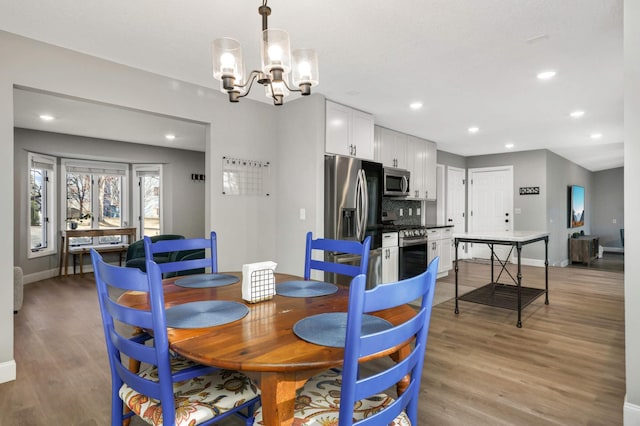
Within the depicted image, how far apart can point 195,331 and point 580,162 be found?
35.3 ft

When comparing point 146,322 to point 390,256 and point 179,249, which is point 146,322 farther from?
point 390,256

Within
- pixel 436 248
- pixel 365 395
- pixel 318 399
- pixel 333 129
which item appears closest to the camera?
pixel 365 395

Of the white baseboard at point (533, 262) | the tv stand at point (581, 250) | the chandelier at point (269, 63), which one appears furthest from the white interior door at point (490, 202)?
the chandelier at point (269, 63)

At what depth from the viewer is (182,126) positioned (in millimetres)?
5332

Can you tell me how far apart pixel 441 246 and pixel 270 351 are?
5.30m

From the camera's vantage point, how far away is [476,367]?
259 cm

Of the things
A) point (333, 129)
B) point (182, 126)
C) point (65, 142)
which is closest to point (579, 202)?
point (333, 129)

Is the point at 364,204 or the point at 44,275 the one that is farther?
the point at 44,275

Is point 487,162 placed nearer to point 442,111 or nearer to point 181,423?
point 442,111

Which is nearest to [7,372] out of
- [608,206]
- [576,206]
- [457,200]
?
[457,200]

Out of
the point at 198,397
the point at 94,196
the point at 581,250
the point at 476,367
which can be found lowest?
the point at 476,367

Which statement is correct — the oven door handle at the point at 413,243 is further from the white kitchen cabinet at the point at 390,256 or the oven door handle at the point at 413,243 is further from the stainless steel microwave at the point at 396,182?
the stainless steel microwave at the point at 396,182

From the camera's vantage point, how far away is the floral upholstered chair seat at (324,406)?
1.16m

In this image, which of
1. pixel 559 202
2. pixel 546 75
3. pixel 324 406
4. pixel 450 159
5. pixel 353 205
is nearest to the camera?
pixel 324 406
